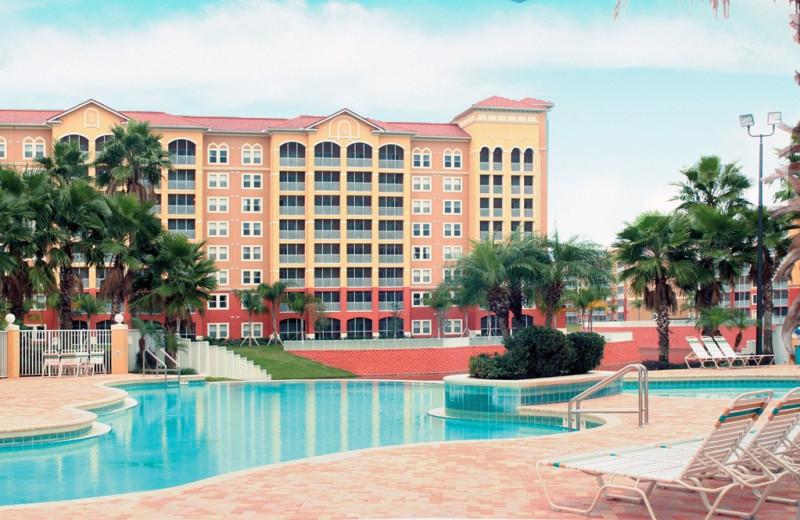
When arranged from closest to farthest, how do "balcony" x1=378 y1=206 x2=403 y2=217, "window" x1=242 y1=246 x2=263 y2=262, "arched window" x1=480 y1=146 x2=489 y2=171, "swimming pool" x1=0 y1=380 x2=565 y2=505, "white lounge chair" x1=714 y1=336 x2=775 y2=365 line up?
1. "swimming pool" x1=0 y1=380 x2=565 y2=505
2. "white lounge chair" x1=714 y1=336 x2=775 y2=365
3. "window" x1=242 y1=246 x2=263 y2=262
4. "balcony" x1=378 y1=206 x2=403 y2=217
5. "arched window" x1=480 y1=146 x2=489 y2=171

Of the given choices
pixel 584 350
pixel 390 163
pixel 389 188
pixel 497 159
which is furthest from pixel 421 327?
pixel 584 350

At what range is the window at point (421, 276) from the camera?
216 ft

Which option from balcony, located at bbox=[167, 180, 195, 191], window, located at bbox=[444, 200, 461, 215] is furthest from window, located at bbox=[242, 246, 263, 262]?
window, located at bbox=[444, 200, 461, 215]

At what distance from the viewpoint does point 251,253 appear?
6381 centimetres

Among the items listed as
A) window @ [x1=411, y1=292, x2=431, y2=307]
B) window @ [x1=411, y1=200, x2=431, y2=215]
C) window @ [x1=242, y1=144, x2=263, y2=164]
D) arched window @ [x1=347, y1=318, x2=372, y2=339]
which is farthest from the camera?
window @ [x1=411, y1=200, x2=431, y2=215]

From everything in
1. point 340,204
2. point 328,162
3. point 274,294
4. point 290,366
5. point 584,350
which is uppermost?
point 328,162

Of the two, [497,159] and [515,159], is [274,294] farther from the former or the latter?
[515,159]

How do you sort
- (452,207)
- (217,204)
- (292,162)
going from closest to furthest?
(292,162)
(217,204)
(452,207)

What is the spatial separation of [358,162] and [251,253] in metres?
10.2

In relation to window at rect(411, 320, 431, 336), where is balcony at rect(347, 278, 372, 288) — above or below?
→ above

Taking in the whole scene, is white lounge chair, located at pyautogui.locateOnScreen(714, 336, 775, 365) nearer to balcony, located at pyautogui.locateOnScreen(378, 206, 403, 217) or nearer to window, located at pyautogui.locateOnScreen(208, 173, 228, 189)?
balcony, located at pyautogui.locateOnScreen(378, 206, 403, 217)

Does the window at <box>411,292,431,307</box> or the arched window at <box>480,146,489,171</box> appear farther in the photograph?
the arched window at <box>480,146,489,171</box>

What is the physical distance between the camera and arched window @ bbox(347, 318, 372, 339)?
210ft

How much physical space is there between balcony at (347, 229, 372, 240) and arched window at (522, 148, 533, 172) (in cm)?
1317
